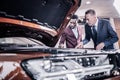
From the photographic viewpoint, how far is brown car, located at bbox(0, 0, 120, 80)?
4.50 feet

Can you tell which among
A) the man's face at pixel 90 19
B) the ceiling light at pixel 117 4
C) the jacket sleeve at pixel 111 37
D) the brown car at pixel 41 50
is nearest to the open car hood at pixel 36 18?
the brown car at pixel 41 50

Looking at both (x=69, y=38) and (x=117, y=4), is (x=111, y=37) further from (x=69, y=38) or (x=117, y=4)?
(x=117, y=4)

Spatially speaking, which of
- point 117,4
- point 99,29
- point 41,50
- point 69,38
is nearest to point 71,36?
point 69,38

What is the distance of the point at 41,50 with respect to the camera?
162 centimetres

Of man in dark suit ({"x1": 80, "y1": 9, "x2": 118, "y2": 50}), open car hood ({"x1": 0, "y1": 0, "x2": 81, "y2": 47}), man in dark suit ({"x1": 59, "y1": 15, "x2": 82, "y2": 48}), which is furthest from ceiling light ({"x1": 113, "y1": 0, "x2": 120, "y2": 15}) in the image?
open car hood ({"x1": 0, "y1": 0, "x2": 81, "y2": 47})

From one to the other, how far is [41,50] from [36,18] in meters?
0.95

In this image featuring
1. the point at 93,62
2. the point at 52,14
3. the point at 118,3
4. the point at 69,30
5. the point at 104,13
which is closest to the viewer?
the point at 93,62

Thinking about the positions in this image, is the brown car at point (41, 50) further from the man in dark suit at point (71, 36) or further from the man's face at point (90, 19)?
the man in dark suit at point (71, 36)

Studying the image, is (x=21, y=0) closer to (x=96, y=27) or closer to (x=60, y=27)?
(x=60, y=27)

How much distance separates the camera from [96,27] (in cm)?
399

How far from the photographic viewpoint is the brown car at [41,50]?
1.37 m

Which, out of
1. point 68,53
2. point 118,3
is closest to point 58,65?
point 68,53

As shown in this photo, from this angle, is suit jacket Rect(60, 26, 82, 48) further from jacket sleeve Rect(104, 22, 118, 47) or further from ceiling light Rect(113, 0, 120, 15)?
ceiling light Rect(113, 0, 120, 15)

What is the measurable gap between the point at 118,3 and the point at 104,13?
4.67ft
